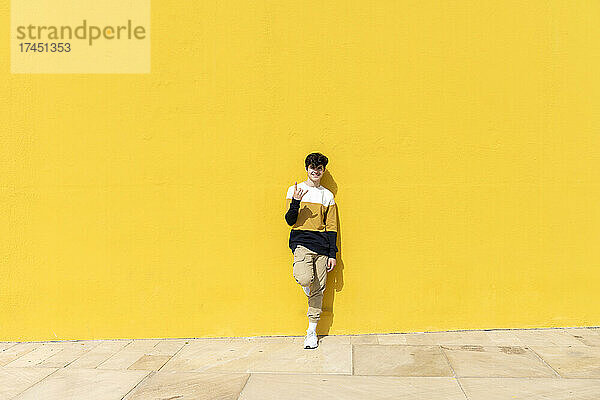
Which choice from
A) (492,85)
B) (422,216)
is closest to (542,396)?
(422,216)

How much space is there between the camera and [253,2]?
5449 mm

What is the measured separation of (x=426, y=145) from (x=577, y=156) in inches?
62.9

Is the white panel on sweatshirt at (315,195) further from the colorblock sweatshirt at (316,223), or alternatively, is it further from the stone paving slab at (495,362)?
the stone paving slab at (495,362)

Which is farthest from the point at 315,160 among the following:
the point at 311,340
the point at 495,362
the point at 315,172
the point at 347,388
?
the point at 495,362

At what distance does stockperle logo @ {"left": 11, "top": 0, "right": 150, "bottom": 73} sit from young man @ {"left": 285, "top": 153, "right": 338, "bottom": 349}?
200 cm

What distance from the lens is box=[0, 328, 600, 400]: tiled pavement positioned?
161 inches

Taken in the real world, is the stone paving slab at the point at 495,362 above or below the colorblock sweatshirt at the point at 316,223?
below

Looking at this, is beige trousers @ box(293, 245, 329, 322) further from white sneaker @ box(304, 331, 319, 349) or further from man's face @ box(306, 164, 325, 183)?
Result: man's face @ box(306, 164, 325, 183)

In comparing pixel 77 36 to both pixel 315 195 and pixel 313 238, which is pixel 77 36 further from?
pixel 313 238

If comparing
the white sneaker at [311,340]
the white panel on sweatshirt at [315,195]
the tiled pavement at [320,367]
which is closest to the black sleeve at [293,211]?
the white panel on sweatshirt at [315,195]

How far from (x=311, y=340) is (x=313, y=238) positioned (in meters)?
0.98

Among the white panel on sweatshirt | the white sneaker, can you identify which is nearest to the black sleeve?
the white panel on sweatshirt

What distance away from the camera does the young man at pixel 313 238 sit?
204 inches

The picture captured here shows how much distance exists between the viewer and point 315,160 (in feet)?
17.1
